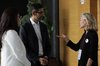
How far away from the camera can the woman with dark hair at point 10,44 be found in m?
3.65

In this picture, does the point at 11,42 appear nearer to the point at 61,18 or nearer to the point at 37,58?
the point at 37,58

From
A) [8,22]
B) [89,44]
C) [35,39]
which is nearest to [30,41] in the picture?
[35,39]

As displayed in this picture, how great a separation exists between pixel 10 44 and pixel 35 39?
128 centimetres

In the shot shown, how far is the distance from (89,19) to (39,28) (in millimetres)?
816

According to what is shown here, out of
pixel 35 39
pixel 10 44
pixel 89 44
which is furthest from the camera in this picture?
pixel 35 39

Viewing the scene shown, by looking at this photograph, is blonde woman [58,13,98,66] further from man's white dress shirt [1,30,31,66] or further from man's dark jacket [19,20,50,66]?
man's white dress shirt [1,30,31,66]

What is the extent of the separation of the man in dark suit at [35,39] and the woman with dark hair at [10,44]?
1164mm

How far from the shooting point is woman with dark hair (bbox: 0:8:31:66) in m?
3.65

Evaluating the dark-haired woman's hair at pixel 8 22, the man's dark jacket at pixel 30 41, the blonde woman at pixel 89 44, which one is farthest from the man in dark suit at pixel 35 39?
the dark-haired woman's hair at pixel 8 22

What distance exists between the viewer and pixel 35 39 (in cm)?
491

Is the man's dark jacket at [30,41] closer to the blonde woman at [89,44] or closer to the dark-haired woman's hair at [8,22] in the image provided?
the blonde woman at [89,44]

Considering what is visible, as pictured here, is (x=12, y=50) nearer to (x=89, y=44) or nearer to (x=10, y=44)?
(x=10, y=44)

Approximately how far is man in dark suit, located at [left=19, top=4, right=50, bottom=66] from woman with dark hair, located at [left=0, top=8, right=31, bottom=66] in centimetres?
116

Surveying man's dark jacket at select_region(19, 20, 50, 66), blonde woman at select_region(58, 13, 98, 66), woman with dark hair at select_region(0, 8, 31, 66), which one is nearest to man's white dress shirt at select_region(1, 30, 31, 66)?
woman with dark hair at select_region(0, 8, 31, 66)
